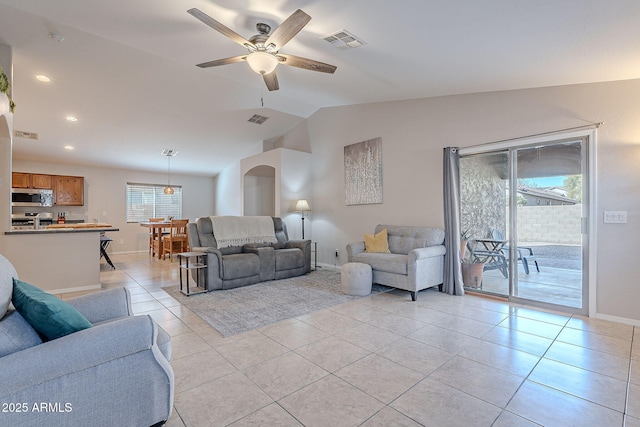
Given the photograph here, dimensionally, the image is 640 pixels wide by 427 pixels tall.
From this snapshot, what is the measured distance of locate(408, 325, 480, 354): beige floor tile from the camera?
2.50 meters

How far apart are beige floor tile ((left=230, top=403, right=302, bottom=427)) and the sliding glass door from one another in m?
3.43

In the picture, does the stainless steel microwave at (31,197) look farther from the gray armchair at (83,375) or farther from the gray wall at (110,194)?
the gray armchair at (83,375)

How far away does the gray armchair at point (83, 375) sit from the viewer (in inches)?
43.8

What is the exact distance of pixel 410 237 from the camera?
14.8ft

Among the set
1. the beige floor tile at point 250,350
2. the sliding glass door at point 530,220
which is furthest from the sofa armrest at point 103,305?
the sliding glass door at point 530,220

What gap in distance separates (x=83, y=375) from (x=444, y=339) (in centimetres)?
258

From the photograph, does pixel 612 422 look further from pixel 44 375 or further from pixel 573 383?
pixel 44 375

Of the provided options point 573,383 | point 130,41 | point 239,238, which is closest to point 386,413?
point 573,383

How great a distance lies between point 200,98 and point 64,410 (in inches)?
194

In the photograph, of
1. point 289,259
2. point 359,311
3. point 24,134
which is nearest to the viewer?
point 359,311

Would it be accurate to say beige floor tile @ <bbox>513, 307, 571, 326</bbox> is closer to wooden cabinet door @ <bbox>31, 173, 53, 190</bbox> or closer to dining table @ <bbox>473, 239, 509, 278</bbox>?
dining table @ <bbox>473, 239, 509, 278</bbox>

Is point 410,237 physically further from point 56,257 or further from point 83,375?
point 56,257

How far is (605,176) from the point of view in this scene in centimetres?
311

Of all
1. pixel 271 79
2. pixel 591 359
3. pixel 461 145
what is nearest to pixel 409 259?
pixel 461 145
